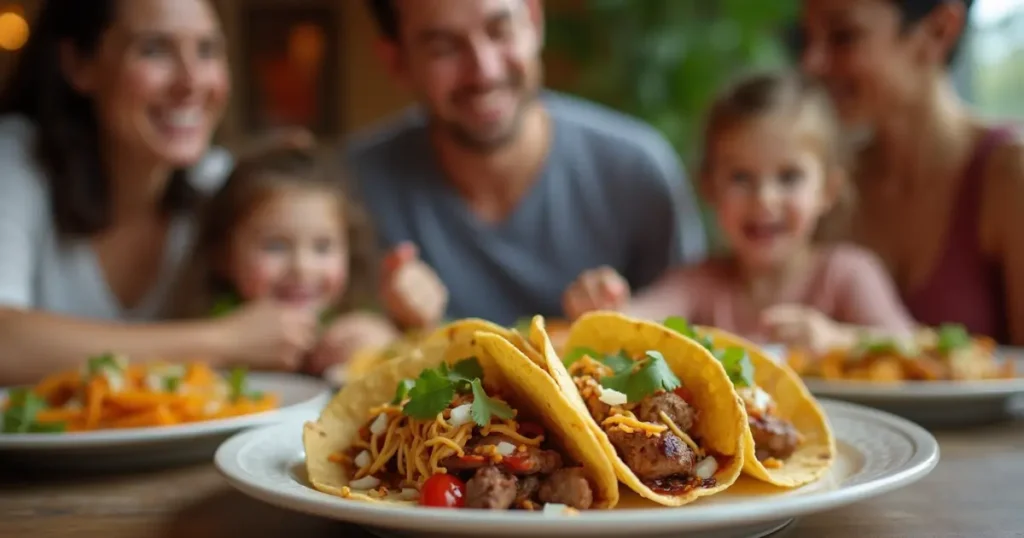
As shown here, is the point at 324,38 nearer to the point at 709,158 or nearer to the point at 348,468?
the point at 709,158

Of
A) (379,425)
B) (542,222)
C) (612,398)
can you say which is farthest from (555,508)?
(542,222)

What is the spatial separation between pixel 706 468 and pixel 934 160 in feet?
7.05

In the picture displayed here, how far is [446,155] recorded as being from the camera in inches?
122

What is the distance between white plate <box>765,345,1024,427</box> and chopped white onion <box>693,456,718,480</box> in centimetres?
59

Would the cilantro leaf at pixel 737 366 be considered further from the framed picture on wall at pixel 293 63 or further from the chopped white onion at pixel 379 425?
the framed picture on wall at pixel 293 63

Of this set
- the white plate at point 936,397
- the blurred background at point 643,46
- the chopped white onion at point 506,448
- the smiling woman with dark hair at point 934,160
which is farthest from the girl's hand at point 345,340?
the blurred background at point 643,46

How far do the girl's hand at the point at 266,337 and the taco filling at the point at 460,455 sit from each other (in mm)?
1169

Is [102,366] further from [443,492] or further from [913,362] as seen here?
[913,362]

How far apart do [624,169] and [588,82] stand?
2024 mm

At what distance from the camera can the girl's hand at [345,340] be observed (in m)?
2.28

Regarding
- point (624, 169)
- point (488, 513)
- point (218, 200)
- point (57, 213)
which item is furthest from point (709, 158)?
point (488, 513)

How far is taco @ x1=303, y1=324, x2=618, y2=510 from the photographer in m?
0.92

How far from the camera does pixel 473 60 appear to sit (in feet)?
8.92

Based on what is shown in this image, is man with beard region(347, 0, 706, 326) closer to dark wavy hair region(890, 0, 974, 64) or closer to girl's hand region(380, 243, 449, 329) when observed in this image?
girl's hand region(380, 243, 449, 329)
